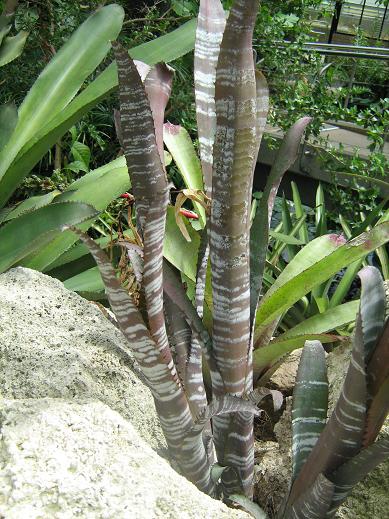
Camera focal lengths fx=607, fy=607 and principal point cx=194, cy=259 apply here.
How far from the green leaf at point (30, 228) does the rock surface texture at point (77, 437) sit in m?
0.42

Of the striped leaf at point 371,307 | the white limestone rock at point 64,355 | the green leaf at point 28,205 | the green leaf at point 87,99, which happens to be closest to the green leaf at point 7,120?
the green leaf at point 87,99

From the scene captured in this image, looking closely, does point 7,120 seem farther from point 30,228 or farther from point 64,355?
point 64,355

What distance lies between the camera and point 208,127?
3.19 feet

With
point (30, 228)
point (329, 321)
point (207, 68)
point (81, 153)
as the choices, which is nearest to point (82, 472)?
point (207, 68)

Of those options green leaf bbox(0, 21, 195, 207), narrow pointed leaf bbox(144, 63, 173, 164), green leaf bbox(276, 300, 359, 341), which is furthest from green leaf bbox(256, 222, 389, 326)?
green leaf bbox(0, 21, 195, 207)

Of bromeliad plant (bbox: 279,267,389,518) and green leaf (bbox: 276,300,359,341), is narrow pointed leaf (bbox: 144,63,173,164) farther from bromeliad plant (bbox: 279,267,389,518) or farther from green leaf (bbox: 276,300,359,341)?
green leaf (bbox: 276,300,359,341)

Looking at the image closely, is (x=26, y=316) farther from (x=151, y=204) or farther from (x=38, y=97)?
(x=38, y=97)

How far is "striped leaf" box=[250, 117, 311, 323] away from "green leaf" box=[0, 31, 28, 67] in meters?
1.69

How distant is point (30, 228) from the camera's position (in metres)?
1.57

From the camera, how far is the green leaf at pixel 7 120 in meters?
1.81

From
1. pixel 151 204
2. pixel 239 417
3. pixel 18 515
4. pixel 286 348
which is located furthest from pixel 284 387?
pixel 18 515

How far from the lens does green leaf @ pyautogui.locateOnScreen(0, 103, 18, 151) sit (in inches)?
71.3

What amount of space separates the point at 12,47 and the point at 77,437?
2067 mm

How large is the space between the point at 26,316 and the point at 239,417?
16.1 inches
